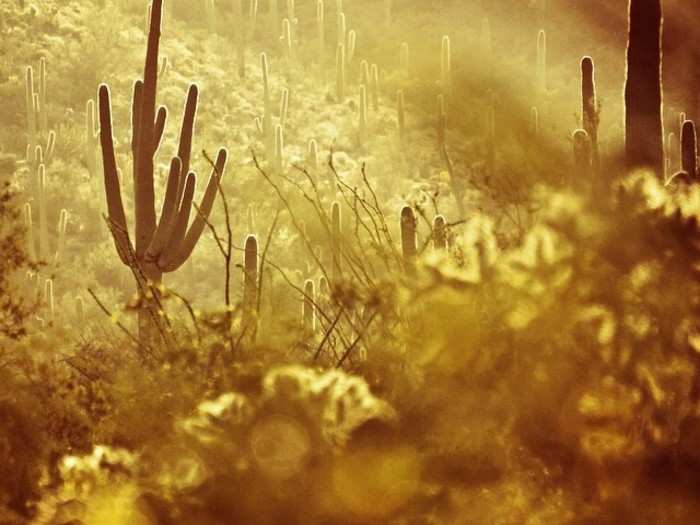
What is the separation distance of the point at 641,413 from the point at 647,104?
12.2ft

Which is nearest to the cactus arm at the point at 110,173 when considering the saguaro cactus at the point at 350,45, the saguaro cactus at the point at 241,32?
the saguaro cactus at the point at 350,45

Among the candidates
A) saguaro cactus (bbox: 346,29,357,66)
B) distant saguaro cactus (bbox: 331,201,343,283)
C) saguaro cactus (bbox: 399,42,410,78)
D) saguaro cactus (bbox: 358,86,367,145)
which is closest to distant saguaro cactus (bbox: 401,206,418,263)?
distant saguaro cactus (bbox: 331,201,343,283)

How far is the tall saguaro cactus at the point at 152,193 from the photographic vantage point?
9.55m

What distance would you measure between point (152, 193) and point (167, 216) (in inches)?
27.2

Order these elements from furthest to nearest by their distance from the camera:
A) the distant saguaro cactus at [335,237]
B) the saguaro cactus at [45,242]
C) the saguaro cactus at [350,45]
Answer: the saguaro cactus at [350,45] → the saguaro cactus at [45,242] → the distant saguaro cactus at [335,237]

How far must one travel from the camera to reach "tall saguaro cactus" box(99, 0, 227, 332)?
955 cm

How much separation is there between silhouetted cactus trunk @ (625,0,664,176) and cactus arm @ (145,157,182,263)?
4.39 metres

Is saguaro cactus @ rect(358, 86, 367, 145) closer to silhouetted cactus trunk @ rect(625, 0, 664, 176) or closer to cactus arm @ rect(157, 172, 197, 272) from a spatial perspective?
cactus arm @ rect(157, 172, 197, 272)

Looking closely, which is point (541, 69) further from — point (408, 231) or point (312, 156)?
point (408, 231)

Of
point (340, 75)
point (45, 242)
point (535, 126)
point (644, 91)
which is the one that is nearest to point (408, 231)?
point (644, 91)

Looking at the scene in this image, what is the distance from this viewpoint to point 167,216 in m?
9.48

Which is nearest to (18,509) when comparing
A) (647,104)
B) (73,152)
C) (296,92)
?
(647,104)

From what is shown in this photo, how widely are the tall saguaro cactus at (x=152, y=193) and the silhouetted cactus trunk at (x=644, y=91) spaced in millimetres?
4220

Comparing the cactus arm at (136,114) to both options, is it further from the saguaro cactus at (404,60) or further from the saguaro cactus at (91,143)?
the saguaro cactus at (404,60)
